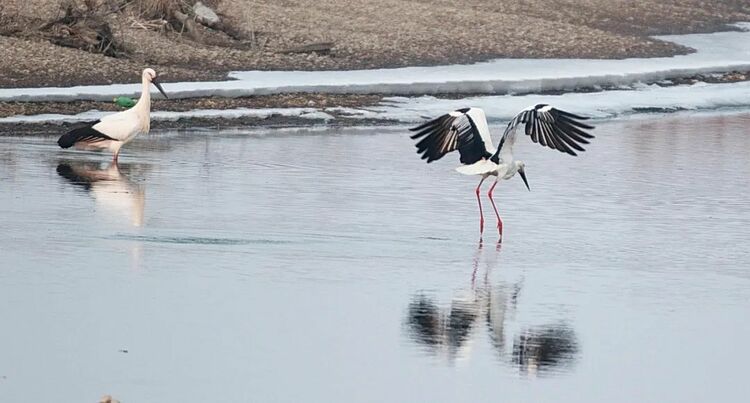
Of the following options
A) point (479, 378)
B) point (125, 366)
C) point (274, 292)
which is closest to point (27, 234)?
point (274, 292)

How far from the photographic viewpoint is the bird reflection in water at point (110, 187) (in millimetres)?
12648

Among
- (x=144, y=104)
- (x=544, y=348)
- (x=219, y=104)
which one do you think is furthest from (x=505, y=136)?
(x=219, y=104)

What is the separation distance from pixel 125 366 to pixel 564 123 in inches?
249

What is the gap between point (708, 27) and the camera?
38156 millimetres

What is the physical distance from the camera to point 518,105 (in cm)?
2275

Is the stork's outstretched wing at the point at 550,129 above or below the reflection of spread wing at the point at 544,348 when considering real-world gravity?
above

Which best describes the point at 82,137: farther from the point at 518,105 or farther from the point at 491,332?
the point at 518,105

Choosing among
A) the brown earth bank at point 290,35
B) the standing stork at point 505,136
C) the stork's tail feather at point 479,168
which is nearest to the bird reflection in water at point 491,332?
the stork's tail feather at point 479,168

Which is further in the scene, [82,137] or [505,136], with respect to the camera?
[82,137]

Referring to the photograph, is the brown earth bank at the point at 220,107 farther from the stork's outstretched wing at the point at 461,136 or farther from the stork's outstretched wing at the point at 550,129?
the stork's outstretched wing at the point at 550,129

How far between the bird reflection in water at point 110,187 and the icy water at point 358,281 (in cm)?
5

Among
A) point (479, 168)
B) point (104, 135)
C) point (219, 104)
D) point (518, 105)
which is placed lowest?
point (518, 105)

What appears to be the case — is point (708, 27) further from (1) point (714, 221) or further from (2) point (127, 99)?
(1) point (714, 221)

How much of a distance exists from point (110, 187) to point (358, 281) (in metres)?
4.47
